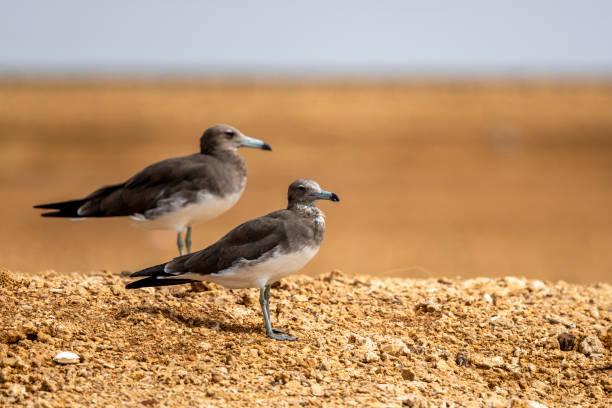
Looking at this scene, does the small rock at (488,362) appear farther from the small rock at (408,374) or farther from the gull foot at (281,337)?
the gull foot at (281,337)

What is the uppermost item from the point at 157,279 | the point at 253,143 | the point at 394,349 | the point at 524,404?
the point at 253,143

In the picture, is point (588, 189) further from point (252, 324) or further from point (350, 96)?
point (350, 96)

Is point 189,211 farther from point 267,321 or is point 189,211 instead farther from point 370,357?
point 370,357

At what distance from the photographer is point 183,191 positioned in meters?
8.33

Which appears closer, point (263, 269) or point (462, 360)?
point (263, 269)

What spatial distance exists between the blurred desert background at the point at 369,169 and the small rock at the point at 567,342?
3.13 m

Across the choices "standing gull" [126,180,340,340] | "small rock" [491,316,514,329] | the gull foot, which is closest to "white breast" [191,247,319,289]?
"standing gull" [126,180,340,340]

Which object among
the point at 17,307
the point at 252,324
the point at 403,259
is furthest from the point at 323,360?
the point at 403,259

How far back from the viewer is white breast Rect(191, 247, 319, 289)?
243 inches

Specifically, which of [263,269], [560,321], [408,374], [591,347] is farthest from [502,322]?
[263,269]

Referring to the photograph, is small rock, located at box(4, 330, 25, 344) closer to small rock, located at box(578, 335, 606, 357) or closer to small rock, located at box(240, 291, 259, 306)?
small rock, located at box(240, 291, 259, 306)

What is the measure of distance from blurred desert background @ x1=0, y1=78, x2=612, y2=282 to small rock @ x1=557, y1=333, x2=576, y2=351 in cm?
313

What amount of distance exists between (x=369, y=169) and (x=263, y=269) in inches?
1072

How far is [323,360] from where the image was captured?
20.4 feet
